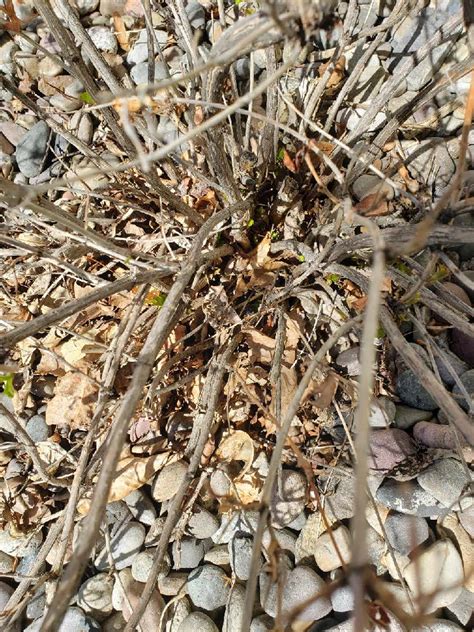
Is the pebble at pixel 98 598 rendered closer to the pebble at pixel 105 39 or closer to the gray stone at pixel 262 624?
the gray stone at pixel 262 624

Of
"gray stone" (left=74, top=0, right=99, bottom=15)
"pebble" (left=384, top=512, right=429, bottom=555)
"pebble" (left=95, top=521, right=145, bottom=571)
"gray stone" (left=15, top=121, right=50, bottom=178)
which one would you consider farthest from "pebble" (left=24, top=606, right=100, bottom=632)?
"gray stone" (left=74, top=0, right=99, bottom=15)

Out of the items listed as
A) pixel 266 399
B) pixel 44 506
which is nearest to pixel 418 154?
pixel 266 399

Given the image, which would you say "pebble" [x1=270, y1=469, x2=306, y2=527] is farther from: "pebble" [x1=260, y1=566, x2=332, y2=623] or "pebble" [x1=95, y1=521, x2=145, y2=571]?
"pebble" [x1=95, y1=521, x2=145, y2=571]

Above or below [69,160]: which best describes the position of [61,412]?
below

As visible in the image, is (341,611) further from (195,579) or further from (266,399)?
(266,399)

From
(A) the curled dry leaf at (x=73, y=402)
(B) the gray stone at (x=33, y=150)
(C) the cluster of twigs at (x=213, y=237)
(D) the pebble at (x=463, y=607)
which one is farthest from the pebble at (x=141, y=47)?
(D) the pebble at (x=463, y=607)

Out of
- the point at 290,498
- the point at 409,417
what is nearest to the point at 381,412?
the point at 409,417
